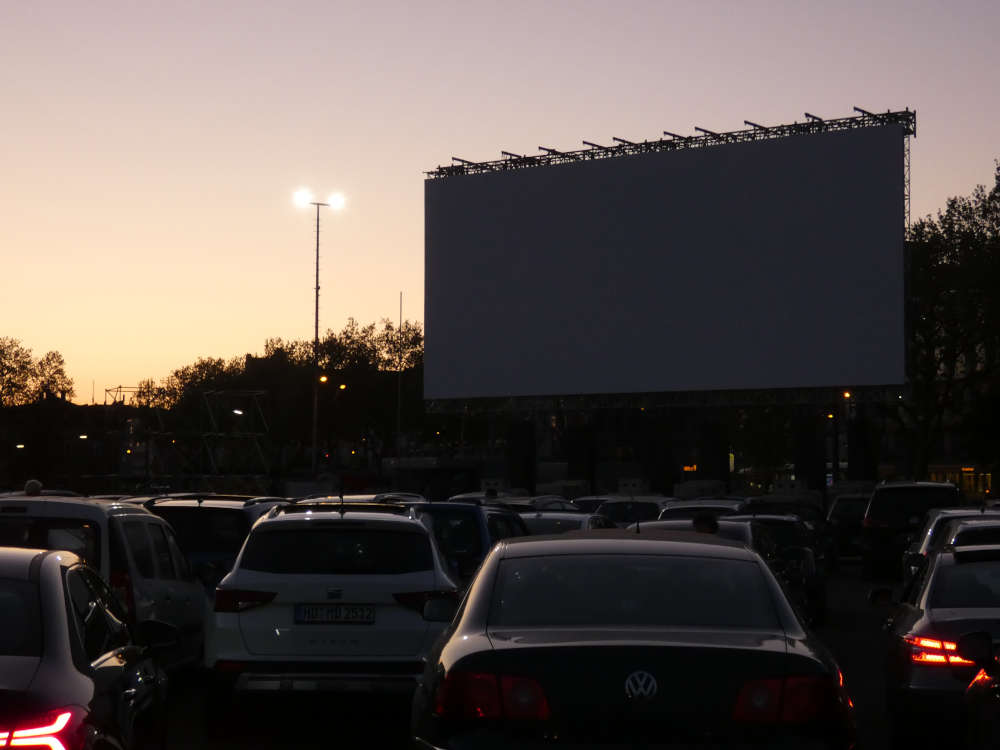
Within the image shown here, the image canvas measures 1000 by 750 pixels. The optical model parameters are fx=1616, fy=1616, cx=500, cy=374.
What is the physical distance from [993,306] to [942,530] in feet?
196

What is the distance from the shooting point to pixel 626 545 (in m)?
6.97

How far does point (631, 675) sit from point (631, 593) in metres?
0.83

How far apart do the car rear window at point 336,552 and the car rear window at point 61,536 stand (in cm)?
124

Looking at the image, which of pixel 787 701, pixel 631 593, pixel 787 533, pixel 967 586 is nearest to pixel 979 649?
pixel 787 701

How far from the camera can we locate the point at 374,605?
10.5 metres

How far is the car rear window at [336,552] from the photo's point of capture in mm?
10703

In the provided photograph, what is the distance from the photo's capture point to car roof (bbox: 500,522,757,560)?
687 centimetres

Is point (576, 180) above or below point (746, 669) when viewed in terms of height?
above

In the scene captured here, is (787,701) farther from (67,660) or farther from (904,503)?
(904,503)

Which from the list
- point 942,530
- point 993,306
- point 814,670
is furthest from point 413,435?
point 814,670

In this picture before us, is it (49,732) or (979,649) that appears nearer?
(49,732)

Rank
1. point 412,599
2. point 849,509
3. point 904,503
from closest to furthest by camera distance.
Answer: point 412,599
point 904,503
point 849,509

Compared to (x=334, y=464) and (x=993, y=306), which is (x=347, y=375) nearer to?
(x=334, y=464)

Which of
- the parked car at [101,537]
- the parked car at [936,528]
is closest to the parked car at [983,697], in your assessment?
the parked car at [101,537]
